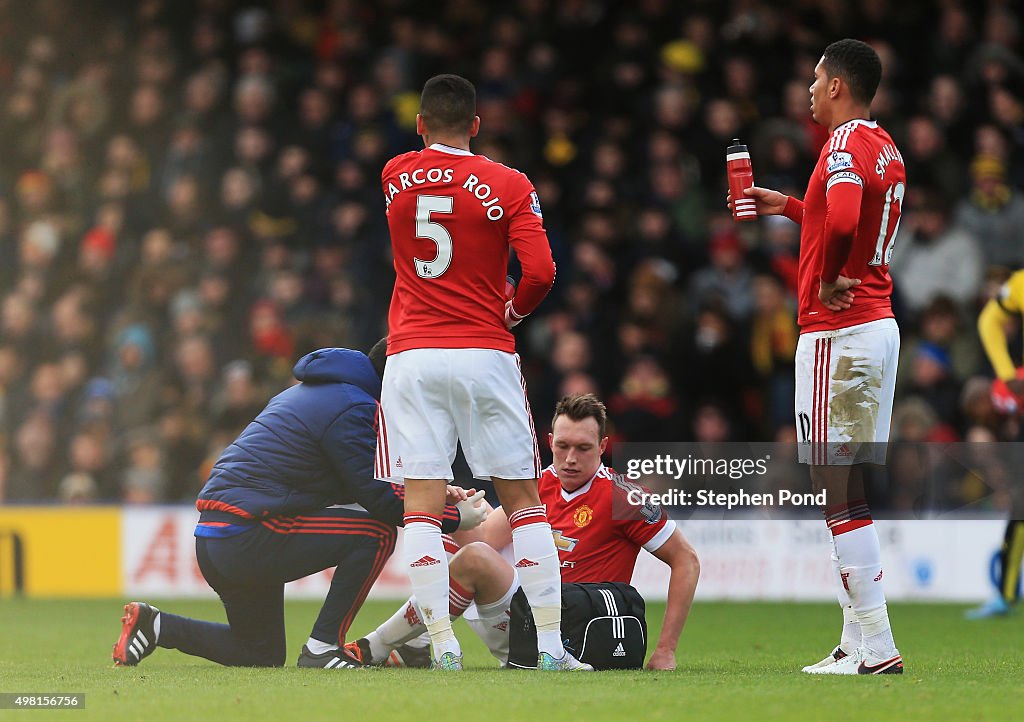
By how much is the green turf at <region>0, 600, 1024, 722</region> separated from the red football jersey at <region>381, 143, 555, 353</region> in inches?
51.1

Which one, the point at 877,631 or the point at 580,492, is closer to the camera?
the point at 877,631

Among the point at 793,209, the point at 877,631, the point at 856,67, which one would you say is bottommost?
the point at 877,631

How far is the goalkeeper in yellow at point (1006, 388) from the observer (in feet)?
32.2

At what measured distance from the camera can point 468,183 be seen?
19.8 ft

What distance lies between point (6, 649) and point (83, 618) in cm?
238

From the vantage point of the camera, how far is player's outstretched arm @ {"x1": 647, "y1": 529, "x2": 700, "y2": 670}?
6.30 meters

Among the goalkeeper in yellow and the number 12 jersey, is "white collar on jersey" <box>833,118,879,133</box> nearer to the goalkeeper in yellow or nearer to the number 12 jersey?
the number 12 jersey

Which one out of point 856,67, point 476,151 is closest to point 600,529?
point 856,67

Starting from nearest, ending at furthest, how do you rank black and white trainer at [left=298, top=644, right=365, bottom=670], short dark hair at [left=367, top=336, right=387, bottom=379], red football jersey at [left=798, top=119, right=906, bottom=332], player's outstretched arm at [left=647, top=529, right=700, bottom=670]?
red football jersey at [left=798, top=119, right=906, bottom=332] → player's outstretched arm at [left=647, top=529, right=700, bottom=670] → black and white trainer at [left=298, top=644, right=365, bottom=670] → short dark hair at [left=367, top=336, right=387, bottom=379]

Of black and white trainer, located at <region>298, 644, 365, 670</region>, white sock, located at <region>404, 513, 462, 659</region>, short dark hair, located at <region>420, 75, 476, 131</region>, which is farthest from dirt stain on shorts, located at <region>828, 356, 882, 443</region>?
black and white trainer, located at <region>298, 644, 365, 670</region>

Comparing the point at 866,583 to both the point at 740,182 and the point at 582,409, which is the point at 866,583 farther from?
the point at 740,182

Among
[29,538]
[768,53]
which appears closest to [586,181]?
[768,53]

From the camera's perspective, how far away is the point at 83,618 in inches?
410

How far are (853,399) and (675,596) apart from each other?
1.08m
